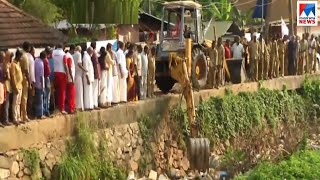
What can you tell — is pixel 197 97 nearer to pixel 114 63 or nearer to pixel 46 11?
pixel 114 63

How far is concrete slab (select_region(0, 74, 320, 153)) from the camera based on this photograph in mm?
14016

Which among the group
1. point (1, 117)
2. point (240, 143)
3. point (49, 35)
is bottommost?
point (240, 143)

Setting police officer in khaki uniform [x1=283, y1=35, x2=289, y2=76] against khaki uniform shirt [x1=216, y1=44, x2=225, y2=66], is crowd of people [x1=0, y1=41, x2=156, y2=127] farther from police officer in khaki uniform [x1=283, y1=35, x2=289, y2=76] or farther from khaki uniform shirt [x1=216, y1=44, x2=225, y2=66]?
police officer in khaki uniform [x1=283, y1=35, x2=289, y2=76]

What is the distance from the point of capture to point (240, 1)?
4597 cm

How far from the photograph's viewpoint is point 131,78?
1769cm

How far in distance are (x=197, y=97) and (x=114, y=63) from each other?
341 cm

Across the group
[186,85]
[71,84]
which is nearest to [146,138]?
[186,85]

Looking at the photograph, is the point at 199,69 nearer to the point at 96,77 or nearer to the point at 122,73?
the point at 122,73

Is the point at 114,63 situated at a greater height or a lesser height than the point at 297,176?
greater

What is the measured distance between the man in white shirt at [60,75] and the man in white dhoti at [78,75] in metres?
0.38

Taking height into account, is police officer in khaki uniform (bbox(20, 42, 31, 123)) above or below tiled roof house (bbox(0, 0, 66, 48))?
below

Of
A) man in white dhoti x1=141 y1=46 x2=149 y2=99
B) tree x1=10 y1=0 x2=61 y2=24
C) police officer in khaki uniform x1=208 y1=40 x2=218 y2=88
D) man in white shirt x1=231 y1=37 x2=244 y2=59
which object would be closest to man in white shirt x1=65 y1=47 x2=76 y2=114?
man in white dhoti x1=141 y1=46 x2=149 y2=99

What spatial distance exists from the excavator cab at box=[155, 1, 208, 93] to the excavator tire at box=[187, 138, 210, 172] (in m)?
2.20

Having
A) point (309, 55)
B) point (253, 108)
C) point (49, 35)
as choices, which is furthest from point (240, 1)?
point (49, 35)
